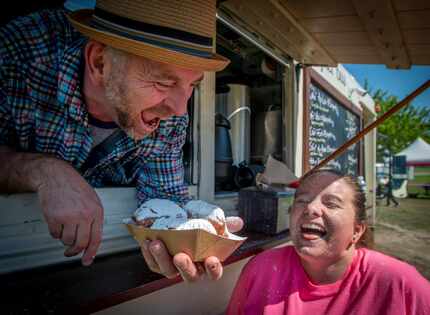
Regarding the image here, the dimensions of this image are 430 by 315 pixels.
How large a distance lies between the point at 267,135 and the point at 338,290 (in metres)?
2.20

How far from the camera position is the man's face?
1.07m

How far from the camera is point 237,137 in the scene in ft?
10.7

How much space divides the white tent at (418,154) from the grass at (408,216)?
329 inches

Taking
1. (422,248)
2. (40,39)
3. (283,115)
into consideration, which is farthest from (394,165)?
(40,39)

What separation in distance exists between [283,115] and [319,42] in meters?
0.86

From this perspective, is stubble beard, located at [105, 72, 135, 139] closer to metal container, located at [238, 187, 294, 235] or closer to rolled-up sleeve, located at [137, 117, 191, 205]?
rolled-up sleeve, located at [137, 117, 191, 205]

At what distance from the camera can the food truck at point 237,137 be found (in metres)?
Result: 1.27

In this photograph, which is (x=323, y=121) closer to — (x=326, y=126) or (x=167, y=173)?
(x=326, y=126)

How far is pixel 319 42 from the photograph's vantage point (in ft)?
9.01

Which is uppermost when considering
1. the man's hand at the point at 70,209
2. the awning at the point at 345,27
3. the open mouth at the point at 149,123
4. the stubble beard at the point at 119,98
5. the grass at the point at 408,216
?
the awning at the point at 345,27

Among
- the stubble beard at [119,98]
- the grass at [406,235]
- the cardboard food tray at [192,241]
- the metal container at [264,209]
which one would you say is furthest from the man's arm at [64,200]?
the grass at [406,235]

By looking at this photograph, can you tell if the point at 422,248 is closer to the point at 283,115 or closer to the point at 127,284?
the point at 283,115

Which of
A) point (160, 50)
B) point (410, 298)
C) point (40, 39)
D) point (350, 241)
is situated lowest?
point (410, 298)

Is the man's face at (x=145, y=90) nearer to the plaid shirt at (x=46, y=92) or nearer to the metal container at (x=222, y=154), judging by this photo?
the plaid shirt at (x=46, y=92)
